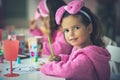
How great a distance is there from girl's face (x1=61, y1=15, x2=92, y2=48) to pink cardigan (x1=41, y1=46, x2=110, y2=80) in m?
0.03

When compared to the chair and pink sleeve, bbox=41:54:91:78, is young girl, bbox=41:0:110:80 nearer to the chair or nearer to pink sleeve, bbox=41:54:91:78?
pink sleeve, bbox=41:54:91:78

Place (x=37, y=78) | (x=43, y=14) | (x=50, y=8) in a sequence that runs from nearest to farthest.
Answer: (x=37, y=78) → (x=50, y=8) → (x=43, y=14)

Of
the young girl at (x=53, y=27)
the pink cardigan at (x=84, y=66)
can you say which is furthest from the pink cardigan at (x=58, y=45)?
the pink cardigan at (x=84, y=66)

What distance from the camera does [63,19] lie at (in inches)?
32.0

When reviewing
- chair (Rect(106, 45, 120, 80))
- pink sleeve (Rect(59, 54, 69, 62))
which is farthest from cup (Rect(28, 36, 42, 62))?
chair (Rect(106, 45, 120, 80))

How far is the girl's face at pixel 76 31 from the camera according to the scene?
793 mm

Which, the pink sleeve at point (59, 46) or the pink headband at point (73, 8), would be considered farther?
the pink sleeve at point (59, 46)

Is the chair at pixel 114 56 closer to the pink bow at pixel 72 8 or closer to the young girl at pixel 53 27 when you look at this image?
the young girl at pixel 53 27

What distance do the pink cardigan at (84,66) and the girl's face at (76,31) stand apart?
3 cm

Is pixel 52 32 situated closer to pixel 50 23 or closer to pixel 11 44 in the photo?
pixel 50 23

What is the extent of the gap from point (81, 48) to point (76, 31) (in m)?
0.06

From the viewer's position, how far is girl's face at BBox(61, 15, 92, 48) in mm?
793

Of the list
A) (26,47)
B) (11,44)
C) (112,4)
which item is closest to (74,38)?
(11,44)

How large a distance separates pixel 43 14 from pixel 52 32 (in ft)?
0.25
